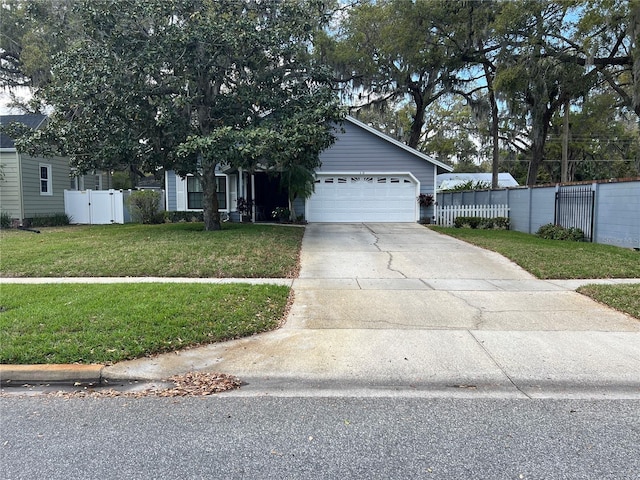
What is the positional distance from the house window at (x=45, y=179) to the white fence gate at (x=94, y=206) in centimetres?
98

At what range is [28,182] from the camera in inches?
778

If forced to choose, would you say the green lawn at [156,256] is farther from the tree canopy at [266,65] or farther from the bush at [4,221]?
the bush at [4,221]

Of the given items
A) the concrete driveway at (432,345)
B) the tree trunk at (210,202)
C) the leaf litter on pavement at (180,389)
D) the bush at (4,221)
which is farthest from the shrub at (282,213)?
the leaf litter on pavement at (180,389)

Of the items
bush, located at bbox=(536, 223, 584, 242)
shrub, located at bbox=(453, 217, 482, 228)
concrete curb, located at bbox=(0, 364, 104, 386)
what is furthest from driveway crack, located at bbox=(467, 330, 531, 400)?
shrub, located at bbox=(453, 217, 482, 228)

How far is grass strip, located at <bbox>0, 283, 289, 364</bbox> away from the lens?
502cm

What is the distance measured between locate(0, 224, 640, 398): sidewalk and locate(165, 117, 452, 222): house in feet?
36.5

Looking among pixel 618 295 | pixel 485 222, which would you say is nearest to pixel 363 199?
pixel 485 222

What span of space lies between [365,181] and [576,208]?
854 cm

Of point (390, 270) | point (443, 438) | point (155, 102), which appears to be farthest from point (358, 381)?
point (155, 102)

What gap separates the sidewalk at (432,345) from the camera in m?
4.51

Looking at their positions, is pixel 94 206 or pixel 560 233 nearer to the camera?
pixel 560 233

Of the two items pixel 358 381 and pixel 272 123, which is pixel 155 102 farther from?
pixel 358 381

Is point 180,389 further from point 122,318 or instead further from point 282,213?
point 282,213

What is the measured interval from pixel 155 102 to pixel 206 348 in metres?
9.95
